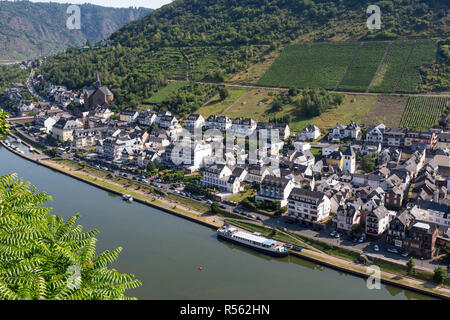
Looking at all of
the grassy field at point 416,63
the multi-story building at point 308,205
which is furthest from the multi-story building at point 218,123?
the multi-story building at point 308,205

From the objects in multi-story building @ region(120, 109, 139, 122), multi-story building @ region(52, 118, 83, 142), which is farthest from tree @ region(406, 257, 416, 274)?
multi-story building @ region(120, 109, 139, 122)

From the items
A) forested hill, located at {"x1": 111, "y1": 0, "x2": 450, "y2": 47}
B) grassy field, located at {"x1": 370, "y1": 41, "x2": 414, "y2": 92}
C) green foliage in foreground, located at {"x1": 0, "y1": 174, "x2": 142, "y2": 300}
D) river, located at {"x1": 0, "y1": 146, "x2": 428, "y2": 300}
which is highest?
forested hill, located at {"x1": 111, "y1": 0, "x2": 450, "y2": 47}

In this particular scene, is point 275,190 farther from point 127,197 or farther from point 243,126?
point 243,126

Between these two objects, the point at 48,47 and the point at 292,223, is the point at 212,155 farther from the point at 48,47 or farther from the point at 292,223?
the point at 48,47

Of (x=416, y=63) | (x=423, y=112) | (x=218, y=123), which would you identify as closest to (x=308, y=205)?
(x=218, y=123)

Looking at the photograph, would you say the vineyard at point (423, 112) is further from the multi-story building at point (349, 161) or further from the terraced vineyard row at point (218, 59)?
the terraced vineyard row at point (218, 59)

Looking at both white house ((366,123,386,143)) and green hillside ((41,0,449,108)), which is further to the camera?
green hillside ((41,0,449,108))

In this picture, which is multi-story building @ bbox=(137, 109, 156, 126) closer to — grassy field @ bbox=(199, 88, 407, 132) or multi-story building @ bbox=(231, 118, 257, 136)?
grassy field @ bbox=(199, 88, 407, 132)

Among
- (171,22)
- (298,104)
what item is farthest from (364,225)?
(171,22)
